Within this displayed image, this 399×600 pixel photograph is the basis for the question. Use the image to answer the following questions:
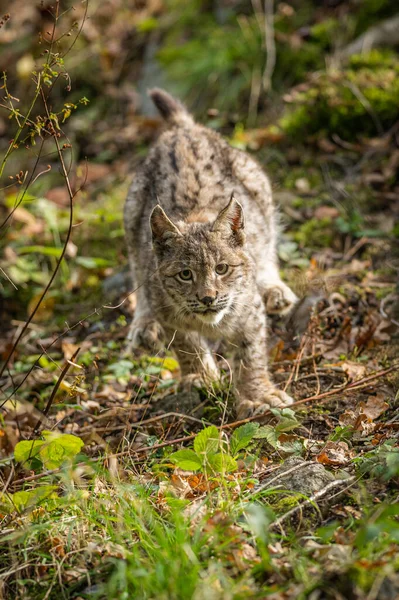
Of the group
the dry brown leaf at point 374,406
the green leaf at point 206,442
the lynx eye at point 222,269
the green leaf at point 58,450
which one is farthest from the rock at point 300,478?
the lynx eye at point 222,269

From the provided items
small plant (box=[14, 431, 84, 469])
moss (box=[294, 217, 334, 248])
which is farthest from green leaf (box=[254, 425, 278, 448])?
moss (box=[294, 217, 334, 248])

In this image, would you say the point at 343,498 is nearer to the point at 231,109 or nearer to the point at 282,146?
the point at 282,146

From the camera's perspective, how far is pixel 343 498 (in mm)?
3164

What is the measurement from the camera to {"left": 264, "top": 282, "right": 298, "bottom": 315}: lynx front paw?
5.45 meters

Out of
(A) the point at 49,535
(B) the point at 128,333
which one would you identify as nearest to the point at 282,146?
(B) the point at 128,333

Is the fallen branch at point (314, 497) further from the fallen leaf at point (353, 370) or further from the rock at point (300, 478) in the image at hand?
the fallen leaf at point (353, 370)

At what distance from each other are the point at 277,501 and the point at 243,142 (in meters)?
5.30

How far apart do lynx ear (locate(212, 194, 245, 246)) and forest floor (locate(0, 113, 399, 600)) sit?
2.83 ft

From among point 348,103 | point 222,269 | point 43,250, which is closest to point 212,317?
point 222,269

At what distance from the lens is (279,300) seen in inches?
214

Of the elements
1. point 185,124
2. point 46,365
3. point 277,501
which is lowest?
point 46,365

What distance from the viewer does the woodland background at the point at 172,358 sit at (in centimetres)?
289

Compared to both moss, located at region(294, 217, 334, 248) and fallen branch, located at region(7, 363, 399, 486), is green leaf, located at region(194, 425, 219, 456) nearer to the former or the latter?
fallen branch, located at region(7, 363, 399, 486)

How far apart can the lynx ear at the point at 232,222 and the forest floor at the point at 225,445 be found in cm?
86
